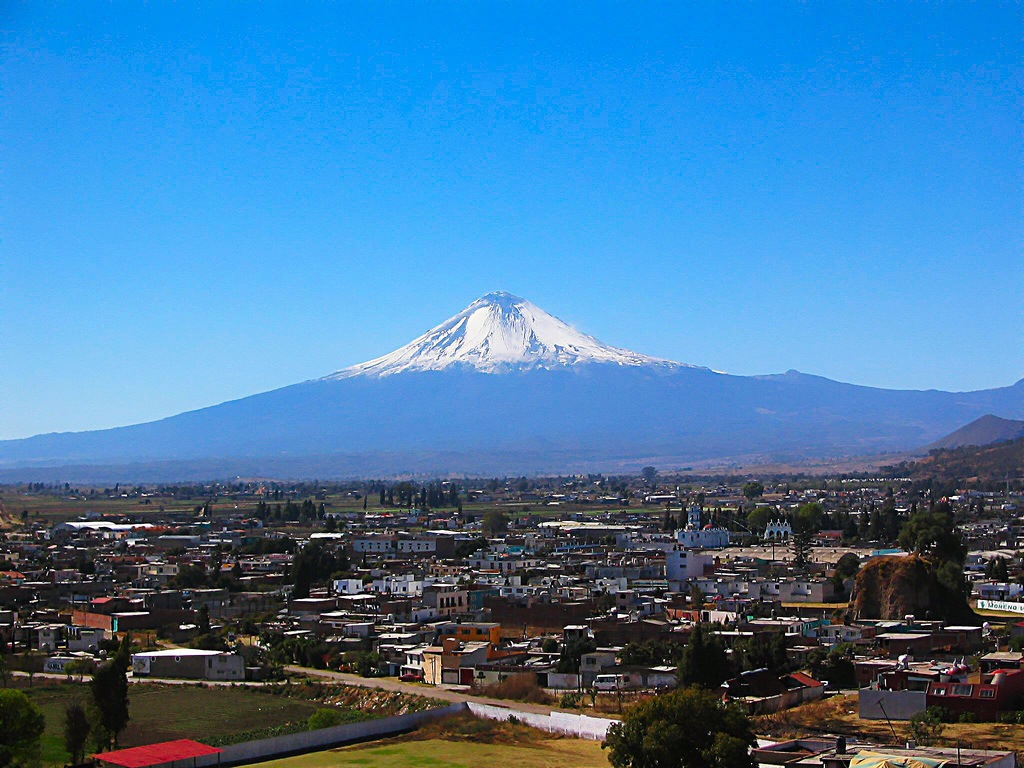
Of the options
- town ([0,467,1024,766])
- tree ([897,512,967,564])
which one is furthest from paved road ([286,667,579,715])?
tree ([897,512,967,564])

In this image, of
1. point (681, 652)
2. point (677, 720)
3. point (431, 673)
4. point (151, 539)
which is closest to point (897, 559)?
point (681, 652)

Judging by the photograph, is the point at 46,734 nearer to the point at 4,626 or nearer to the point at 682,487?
the point at 4,626

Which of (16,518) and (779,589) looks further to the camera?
(16,518)

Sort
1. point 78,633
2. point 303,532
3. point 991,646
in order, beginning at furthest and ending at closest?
point 303,532, point 78,633, point 991,646

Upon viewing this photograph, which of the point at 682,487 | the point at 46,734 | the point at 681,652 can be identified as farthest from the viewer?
the point at 682,487

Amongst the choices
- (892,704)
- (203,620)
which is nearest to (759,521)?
(203,620)

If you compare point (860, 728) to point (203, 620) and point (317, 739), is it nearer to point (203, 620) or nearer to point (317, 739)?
point (317, 739)

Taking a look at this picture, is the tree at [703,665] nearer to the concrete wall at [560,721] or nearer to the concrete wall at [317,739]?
the concrete wall at [560,721]

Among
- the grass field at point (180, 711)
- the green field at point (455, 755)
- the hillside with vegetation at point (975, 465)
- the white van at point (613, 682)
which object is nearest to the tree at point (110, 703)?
the grass field at point (180, 711)
